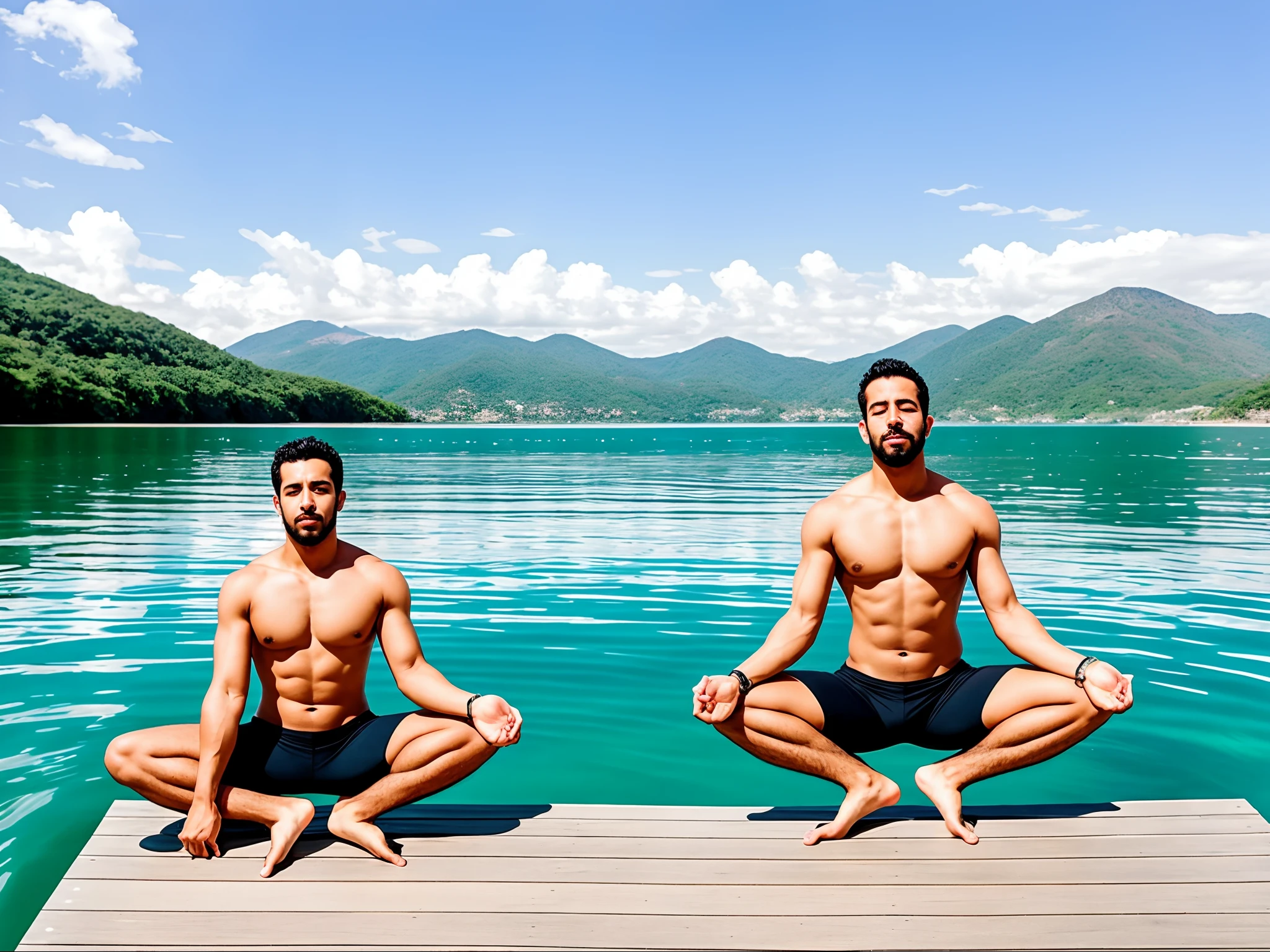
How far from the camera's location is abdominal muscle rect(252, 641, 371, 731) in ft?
15.0

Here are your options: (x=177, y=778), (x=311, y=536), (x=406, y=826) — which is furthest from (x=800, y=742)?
(x=177, y=778)

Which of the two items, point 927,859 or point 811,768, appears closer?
point 927,859

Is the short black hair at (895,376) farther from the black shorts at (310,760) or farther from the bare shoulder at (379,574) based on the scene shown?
the black shorts at (310,760)

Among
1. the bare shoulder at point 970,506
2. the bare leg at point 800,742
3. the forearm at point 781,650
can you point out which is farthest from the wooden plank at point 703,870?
the bare shoulder at point 970,506

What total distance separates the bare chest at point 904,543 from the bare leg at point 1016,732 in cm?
62

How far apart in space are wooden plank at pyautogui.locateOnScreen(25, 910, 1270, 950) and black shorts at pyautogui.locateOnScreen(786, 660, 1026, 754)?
3.79ft

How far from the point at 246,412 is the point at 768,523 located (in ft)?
471

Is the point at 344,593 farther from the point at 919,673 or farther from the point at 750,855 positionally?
the point at 919,673

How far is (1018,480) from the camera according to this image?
38969 mm

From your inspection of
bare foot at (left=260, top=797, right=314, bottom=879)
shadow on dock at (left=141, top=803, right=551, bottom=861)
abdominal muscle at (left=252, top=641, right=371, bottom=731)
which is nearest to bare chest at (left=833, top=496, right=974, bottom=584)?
shadow on dock at (left=141, top=803, right=551, bottom=861)

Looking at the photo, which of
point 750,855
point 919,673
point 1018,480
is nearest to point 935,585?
point 919,673

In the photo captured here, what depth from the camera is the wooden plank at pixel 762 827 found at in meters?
4.54

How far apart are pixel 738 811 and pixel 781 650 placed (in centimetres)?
86

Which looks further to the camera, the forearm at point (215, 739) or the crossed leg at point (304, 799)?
the crossed leg at point (304, 799)
